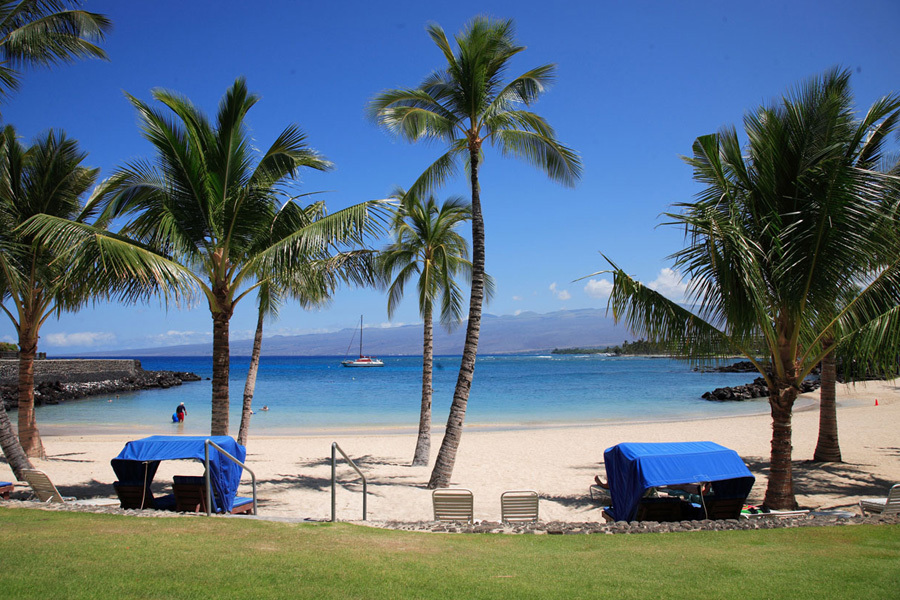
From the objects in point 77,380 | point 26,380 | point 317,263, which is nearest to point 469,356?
point 317,263

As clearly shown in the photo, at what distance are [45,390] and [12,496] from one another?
127ft

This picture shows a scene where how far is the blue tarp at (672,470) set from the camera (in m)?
7.34

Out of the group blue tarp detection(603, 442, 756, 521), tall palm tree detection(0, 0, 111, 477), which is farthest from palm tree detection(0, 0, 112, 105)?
blue tarp detection(603, 442, 756, 521)

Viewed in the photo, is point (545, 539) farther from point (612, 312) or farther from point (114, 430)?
point (114, 430)

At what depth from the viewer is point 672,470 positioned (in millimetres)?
7352

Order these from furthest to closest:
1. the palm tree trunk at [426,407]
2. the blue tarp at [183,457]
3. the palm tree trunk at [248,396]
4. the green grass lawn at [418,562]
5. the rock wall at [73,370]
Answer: the rock wall at [73,370], the palm tree trunk at [248,396], the palm tree trunk at [426,407], the blue tarp at [183,457], the green grass lawn at [418,562]

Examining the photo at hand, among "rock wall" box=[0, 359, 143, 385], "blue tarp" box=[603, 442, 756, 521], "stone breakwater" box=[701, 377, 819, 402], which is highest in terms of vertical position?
"blue tarp" box=[603, 442, 756, 521]

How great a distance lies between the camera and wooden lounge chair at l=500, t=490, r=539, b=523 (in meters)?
7.96

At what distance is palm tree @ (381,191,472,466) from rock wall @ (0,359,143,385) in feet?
143

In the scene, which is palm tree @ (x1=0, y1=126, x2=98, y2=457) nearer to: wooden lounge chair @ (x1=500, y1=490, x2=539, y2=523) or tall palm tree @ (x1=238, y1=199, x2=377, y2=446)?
Answer: tall palm tree @ (x1=238, y1=199, x2=377, y2=446)

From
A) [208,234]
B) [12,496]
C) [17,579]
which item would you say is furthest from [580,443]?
[17,579]

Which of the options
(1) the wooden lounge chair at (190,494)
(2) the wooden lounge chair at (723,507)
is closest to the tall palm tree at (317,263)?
(1) the wooden lounge chair at (190,494)

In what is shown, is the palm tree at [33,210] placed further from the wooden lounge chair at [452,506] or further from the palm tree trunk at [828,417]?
the palm tree trunk at [828,417]

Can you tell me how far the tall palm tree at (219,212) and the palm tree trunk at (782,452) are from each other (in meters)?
6.69
